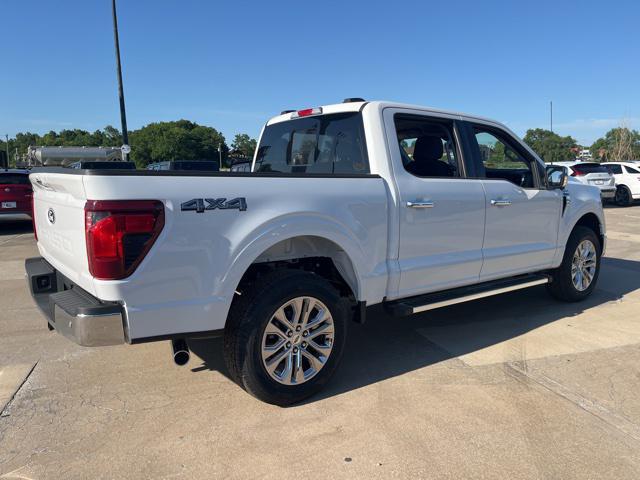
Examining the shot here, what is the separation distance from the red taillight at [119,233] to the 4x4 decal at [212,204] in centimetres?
14

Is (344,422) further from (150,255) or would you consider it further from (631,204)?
(631,204)

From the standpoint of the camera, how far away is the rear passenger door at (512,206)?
14.9 feet

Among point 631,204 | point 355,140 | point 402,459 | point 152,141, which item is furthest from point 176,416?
point 152,141

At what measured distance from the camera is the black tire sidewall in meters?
3.15

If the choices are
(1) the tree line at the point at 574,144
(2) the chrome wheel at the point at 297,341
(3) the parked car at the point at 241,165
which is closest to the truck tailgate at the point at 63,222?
(2) the chrome wheel at the point at 297,341

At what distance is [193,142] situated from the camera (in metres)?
81.2

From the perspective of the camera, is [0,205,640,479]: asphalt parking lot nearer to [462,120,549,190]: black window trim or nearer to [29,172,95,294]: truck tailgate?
[29,172,95,294]: truck tailgate

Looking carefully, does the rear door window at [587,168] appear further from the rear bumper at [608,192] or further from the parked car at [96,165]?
the parked car at [96,165]

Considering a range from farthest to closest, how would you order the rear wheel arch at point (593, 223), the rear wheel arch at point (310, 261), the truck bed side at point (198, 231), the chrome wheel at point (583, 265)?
the rear wheel arch at point (593, 223)
the chrome wheel at point (583, 265)
the rear wheel arch at point (310, 261)
the truck bed side at point (198, 231)

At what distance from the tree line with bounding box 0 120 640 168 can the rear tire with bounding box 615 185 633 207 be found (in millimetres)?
27431

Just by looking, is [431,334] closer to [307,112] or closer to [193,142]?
[307,112]

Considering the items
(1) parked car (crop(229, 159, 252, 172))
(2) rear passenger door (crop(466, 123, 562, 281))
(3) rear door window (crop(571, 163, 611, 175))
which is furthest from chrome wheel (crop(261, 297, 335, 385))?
(3) rear door window (crop(571, 163, 611, 175))

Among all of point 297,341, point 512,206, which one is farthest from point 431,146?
point 297,341

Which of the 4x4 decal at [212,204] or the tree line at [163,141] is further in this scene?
the tree line at [163,141]
